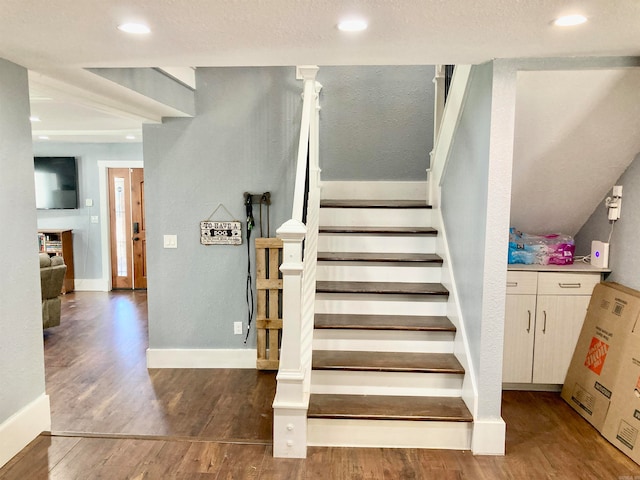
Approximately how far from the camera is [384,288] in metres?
3.35

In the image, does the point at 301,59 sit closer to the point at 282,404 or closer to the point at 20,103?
the point at 20,103

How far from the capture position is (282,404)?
8.73ft

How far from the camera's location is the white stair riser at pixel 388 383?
9.68ft

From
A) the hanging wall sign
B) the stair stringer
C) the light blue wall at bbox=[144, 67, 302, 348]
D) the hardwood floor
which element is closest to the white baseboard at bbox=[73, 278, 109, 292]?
the hardwood floor

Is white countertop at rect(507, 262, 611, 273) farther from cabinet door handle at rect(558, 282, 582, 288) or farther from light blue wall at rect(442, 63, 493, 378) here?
light blue wall at rect(442, 63, 493, 378)

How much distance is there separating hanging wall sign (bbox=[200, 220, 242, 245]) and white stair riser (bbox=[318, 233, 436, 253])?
77 cm

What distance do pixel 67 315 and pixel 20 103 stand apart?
3990mm

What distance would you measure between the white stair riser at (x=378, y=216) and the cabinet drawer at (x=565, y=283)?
0.95 m

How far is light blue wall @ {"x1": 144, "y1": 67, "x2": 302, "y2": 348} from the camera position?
4.00 m

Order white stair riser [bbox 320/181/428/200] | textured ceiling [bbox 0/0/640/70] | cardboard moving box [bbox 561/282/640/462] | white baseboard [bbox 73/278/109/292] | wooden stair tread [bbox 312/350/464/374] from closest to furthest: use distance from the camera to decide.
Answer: textured ceiling [bbox 0/0/640/70]
cardboard moving box [bbox 561/282/640/462]
wooden stair tread [bbox 312/350/464/374]
white stair riser [bbox 320/181/428/200]
white baseboard [bbox 73/278/109/292]

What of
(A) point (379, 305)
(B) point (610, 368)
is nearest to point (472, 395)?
(A) point (379, 305)

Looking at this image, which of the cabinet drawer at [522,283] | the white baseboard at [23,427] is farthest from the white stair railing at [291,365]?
the cabinet drawer at [522,283]

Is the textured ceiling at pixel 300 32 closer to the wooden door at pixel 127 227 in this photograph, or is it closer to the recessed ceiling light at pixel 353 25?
Answer: the recessed ceiling light at pixel 353 25

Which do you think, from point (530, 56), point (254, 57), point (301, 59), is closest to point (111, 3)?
point (254, 57)
